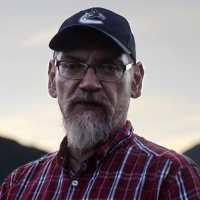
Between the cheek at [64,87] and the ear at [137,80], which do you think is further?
the ear at [137,80]

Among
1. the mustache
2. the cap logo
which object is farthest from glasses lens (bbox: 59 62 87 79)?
the cap logo

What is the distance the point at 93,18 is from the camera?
9.40 ft

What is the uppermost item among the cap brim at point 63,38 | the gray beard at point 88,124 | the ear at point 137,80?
the cap brim at point 63,38

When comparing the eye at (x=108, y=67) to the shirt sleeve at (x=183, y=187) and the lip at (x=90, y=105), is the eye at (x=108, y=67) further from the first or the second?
the shirt sleeve at (x=183, y=187)

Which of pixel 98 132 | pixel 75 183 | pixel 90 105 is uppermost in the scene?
pixel 90 105

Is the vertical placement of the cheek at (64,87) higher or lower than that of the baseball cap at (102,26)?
Answer: lower

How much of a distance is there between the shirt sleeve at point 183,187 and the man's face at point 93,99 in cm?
49

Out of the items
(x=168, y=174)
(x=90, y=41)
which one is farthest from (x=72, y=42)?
(x=168, y=174)

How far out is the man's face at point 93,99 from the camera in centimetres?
267

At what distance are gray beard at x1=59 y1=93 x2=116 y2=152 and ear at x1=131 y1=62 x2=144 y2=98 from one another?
306mm

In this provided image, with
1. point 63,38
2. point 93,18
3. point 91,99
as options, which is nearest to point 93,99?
point 91,99

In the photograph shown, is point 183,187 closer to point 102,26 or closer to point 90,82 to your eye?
point 90,82

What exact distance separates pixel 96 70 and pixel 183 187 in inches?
30.6

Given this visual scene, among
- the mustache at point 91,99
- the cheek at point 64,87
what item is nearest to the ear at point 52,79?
the cheek at point 64,87
